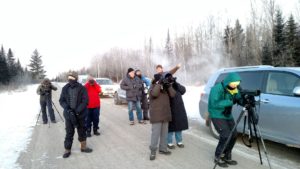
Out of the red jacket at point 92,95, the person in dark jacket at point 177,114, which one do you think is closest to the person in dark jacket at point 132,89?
the red jacket at point 92,95

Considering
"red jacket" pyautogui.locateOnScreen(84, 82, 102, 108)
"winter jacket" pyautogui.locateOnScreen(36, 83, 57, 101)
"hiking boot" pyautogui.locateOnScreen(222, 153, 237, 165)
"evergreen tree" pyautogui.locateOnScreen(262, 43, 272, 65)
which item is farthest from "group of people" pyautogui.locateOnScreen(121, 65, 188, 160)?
"evergreen tree" pyautogui.locateOnScreen(262, 43, 272, 65)

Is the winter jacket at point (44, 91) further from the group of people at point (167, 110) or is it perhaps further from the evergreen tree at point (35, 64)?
the evergreen tree at point (35, 64)

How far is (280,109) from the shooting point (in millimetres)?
5984

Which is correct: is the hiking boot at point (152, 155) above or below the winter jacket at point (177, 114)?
below

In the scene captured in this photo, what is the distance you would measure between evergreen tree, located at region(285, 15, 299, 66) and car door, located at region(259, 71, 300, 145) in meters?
28.7

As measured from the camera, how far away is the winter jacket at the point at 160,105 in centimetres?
616

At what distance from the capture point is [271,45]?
36906 millimetres

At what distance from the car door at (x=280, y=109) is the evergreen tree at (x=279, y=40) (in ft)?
93.9

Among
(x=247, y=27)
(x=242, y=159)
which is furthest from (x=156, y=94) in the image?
(x=247, y=27)

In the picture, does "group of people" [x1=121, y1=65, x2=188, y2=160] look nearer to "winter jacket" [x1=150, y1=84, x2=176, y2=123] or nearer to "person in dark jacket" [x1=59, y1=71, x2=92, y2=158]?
"winter jacket" [x1=150, y1=84, x2=176, y2=123]

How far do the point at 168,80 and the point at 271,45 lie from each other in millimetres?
34521

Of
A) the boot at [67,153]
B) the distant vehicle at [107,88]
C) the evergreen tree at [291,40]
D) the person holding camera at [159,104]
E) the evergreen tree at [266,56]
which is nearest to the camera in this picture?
the person holding camera at [159,104]

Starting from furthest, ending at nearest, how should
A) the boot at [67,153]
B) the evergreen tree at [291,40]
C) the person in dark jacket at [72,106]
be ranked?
the evergreen tree at [291,40] → the person in dark jacket at [72,106] → the boot at [67,153]

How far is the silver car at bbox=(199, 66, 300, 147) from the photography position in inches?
224
